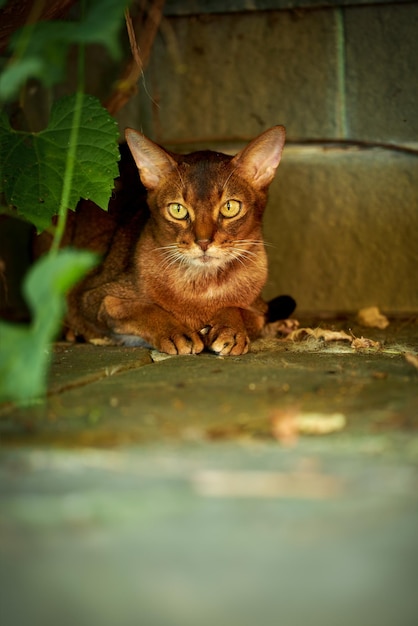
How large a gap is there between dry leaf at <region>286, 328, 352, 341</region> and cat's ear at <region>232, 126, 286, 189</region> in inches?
25.5

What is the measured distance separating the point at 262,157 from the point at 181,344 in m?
0.95

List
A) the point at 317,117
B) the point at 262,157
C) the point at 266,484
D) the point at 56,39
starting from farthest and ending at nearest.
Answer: the point at 317,117 < the point at 262,157 < the point at 56,39 < the point at 266,484

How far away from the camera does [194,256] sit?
3.56 m

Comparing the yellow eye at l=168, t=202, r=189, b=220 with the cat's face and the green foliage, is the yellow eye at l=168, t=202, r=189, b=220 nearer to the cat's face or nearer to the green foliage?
the cat's face

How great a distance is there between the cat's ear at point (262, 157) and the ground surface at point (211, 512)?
1691mm

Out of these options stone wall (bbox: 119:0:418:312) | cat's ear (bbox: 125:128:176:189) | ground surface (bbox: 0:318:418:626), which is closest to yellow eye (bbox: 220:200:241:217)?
cat's ear (bbox: 125:128:176:189)

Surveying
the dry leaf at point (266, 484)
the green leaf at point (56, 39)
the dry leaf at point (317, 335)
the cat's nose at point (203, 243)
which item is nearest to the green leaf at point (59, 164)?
the cat's nose at point (203, 243)

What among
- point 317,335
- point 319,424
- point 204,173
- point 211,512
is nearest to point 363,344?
point 317,335

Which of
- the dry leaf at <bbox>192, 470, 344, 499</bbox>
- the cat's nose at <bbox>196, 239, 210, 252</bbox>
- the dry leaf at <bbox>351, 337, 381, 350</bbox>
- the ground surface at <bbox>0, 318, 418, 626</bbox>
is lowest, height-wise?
the dry leaf at <bbox>351, 337, 381, 350</bbox>

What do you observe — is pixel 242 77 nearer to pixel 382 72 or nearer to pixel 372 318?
pixel 382 72

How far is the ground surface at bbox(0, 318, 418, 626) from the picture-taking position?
147 cm

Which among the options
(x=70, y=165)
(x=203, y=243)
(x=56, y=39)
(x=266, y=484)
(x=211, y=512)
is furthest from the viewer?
(x=203, y=243)

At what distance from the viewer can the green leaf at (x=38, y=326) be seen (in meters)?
1.94

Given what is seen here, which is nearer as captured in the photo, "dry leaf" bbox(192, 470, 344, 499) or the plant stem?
"dry leaf" bbox(192, 470, 344, 499)
